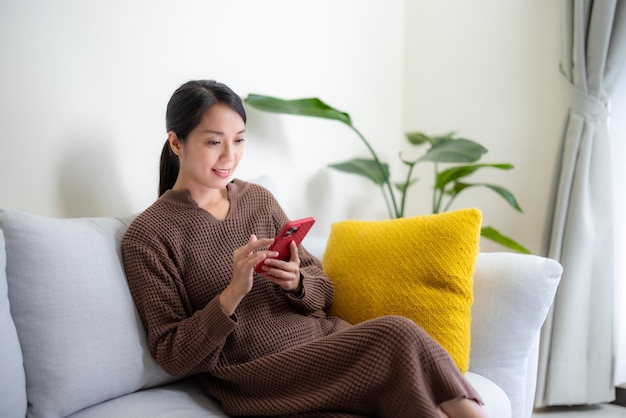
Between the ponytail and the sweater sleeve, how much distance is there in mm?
258

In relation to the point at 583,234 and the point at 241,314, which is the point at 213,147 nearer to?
the point at 241,314

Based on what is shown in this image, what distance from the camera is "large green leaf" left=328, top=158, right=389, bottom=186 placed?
260 cm

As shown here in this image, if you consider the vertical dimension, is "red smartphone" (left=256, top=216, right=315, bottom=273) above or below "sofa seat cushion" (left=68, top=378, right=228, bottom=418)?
above

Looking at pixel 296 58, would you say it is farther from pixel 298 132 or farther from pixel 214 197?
pixel 214 197

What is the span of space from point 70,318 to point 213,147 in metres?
0.52

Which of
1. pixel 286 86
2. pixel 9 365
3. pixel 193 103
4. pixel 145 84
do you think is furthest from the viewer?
pixel 286 86

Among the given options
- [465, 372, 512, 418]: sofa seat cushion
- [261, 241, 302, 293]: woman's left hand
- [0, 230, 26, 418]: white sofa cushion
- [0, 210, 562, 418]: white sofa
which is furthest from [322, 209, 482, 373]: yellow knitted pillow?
[0, 230, 26, 418]: white sofa cushion

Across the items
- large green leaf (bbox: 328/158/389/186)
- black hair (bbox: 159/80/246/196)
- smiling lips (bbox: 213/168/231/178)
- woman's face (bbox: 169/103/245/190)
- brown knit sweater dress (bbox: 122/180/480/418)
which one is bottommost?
brown knit sweater dress (bbox: 122/180/480/418)

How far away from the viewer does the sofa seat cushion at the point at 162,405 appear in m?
1.40

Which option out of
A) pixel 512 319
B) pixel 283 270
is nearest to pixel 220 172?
pixel 283 270

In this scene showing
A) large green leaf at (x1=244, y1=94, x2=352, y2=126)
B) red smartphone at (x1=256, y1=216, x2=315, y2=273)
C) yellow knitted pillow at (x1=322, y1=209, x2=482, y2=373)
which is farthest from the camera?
large green leaf at (x1=244, y1=94, x2=352, y2=126)

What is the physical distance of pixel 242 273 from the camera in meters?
1.45

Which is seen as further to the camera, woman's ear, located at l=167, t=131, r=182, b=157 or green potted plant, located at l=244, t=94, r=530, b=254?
green potted plant, located at l=244, t=94, r=530, b=254

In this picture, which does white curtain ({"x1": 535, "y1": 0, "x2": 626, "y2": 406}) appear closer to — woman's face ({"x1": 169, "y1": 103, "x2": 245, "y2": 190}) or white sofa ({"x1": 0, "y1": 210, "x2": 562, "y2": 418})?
white sofa ({"x1": 0, "y1": 210, "x2": 562, "y2": 418})
